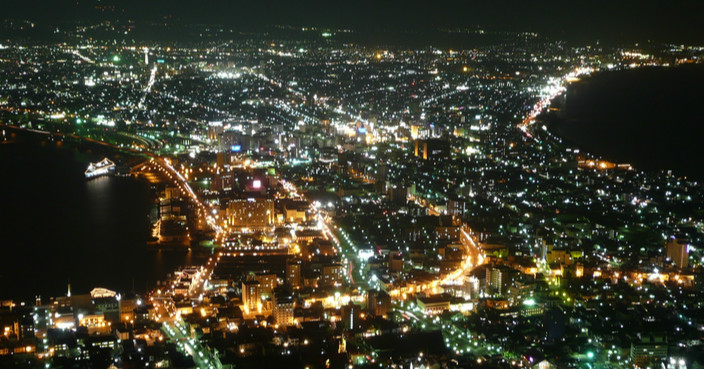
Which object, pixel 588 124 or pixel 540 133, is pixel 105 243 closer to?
pixel 540 133

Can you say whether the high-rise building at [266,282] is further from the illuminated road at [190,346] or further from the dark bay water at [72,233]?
the dark bay water at [72,233]

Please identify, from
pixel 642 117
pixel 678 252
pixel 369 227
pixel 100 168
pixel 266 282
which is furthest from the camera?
pixel 642 117

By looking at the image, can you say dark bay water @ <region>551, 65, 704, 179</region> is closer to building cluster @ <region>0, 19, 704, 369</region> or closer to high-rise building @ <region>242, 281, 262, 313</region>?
building cluster @ <region>0, 19, 704, 369</region>

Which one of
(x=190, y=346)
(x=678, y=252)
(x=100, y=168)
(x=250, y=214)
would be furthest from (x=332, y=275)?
(x=100, y=168)

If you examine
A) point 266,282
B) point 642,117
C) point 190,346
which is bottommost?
point 190,346

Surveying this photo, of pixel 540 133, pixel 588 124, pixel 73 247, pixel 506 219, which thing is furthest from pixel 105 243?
pixel 588 124

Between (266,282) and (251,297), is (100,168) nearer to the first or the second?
(266,282)

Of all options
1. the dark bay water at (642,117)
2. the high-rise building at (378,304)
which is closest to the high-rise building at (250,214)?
the high-rise building at (378,304)
